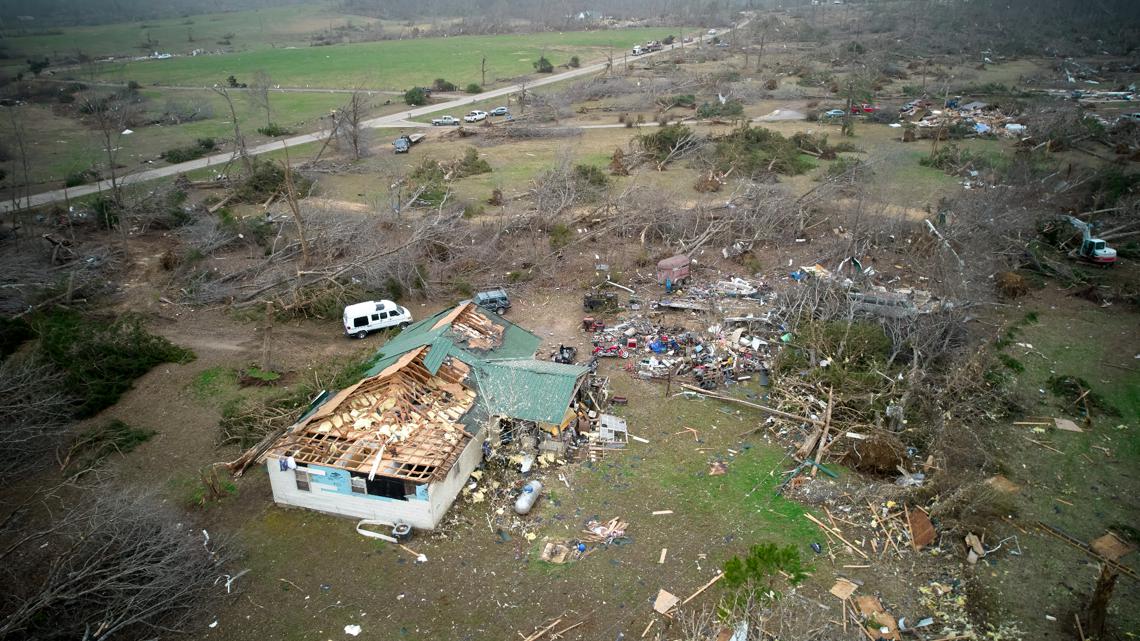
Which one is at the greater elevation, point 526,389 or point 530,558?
point 526,389

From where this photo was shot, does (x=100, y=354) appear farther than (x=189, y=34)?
No

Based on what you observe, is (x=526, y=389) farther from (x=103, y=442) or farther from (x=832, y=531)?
(x=103, y=442)

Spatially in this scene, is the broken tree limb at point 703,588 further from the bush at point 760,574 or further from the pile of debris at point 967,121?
the pile of debris at point 967,121

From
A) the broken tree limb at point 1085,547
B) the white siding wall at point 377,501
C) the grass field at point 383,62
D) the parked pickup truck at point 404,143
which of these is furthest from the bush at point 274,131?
the broken tree limb at point 1085,547

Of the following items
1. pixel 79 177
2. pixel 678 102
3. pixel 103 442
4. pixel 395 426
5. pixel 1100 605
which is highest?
pixel 678 102

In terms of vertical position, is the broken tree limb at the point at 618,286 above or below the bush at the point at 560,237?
below

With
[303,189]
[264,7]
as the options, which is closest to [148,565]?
[303,189]

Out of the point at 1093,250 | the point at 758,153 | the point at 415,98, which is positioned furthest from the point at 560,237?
the point at 415,98
